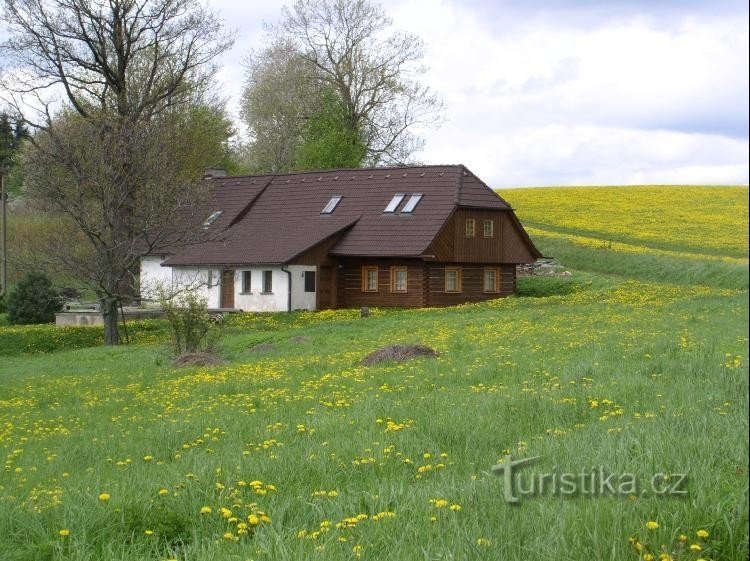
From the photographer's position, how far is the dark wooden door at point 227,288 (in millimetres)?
47875

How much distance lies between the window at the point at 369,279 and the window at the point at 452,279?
3.72 meters

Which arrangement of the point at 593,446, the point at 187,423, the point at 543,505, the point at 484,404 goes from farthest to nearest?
1. the point at 187,423
2. the point at 484,404
3. the point at 593,446
4. the point at 543,505

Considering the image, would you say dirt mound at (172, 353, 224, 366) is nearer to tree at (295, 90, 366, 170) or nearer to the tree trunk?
the tree trunk

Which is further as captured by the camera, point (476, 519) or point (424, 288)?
point (424, 288)

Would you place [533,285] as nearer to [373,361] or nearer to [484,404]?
[373,361]

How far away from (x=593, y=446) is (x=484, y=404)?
Result: 156 inches

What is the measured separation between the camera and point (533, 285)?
5100cm

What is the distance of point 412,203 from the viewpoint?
4806cm

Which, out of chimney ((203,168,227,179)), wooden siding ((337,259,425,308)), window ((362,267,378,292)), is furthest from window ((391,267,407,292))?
chimney ((203,168,227,179))

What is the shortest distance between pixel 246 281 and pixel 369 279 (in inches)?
253

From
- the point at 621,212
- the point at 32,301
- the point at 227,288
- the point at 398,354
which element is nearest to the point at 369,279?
the point at 227,288

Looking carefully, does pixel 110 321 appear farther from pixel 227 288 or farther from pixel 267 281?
pixel 227 288

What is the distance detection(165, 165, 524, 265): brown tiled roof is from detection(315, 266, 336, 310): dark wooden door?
3.80 ft

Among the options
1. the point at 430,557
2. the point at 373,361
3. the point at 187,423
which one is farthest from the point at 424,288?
the point at 430,557
